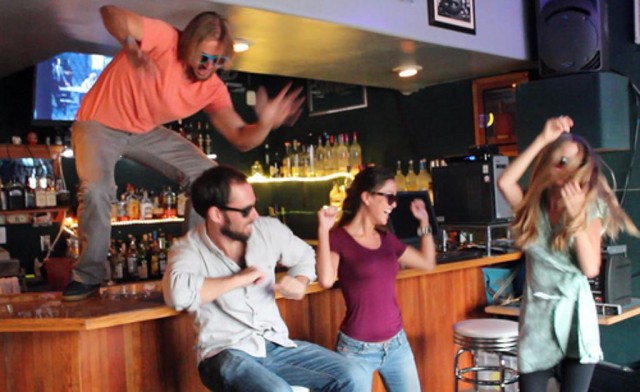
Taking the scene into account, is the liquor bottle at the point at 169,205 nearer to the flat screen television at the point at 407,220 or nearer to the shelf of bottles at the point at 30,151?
the shelf of bottles at the point at 30,151

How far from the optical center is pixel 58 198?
552cm

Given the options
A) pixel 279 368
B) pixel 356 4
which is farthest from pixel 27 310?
pixel 356 4

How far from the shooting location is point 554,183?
2.66 m

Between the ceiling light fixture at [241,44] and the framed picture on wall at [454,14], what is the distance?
1.14m

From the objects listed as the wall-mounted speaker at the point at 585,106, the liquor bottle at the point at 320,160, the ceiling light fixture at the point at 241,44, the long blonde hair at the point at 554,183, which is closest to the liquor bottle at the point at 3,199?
the ceiling light fixture at the point at 241,44

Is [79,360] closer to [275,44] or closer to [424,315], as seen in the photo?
[424,315]

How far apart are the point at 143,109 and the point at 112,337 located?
3.17ft

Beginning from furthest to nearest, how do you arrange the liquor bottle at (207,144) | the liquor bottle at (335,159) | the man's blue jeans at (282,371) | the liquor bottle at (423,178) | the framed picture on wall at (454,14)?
the liquor bottle at (207,144) < the liquor bottle at (335,159) < the liquor bottle at (423,178) < the framed picture on wall at (454,14) < the man's blue jeans at (282,371)

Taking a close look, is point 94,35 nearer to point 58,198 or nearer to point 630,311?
point 58,198

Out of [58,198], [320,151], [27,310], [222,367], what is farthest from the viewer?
[320,151]

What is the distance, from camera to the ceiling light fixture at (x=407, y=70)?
493 centimetres

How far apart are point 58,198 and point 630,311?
430cm

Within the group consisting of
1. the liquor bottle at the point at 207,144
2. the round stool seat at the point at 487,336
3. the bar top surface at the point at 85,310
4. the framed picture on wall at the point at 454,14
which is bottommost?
the round stool seat at the point at 487,336

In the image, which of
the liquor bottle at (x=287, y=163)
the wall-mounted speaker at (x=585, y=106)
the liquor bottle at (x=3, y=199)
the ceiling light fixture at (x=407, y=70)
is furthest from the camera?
the liquor bottle at (x=287, y=163)
